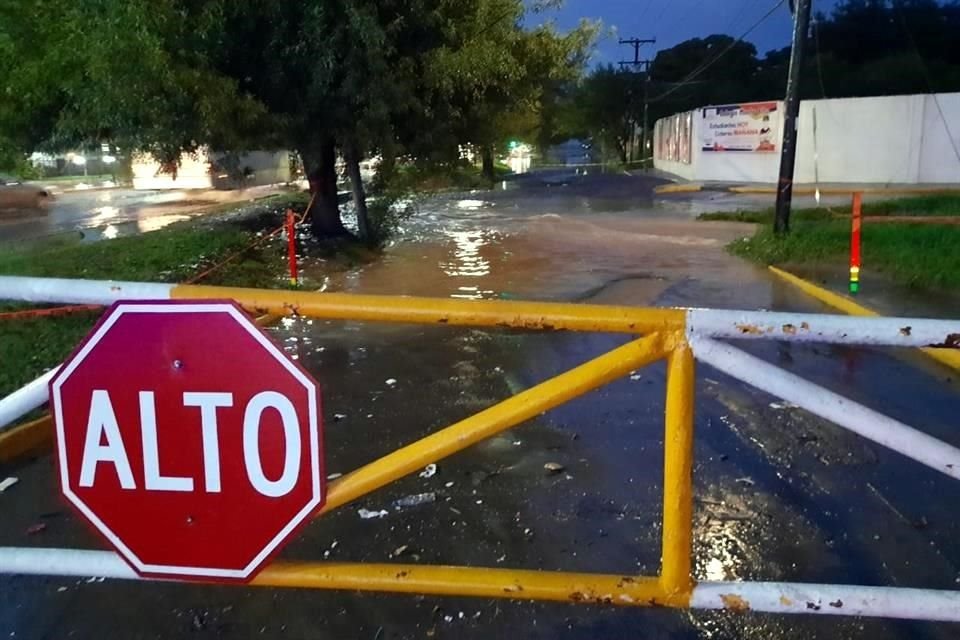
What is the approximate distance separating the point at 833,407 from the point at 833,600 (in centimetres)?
53

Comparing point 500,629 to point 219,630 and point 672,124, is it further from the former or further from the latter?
point 672,124

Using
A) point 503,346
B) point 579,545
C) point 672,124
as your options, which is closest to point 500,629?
point 579,545

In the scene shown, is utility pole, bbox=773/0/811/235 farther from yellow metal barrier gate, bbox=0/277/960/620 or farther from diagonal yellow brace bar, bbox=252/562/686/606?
diagonal yellow brace bar, bbox=252/562/686/606

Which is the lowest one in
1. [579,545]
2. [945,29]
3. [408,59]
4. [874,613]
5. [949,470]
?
[579,545]

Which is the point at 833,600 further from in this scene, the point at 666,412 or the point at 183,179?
the point at 183,179

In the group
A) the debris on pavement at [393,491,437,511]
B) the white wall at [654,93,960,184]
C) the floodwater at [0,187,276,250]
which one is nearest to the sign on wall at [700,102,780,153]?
the white wall at [654,93,960,184]

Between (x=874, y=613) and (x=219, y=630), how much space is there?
2426 millimetres

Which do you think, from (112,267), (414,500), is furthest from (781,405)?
(112,267)

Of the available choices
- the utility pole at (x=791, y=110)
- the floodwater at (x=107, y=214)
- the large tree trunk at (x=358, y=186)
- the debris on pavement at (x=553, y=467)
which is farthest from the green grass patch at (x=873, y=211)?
the debris on pavement at (x=553, y=467)

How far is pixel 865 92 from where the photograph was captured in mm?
49906

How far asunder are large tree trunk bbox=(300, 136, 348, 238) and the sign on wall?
2028 cm

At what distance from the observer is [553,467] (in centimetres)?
550

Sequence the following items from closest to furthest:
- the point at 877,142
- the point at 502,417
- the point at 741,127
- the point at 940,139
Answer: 1. the point at 502,417
2. the point at 940,139
3. the point at 877,142
4. the point at 741,127

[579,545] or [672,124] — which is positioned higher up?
[672,124]
